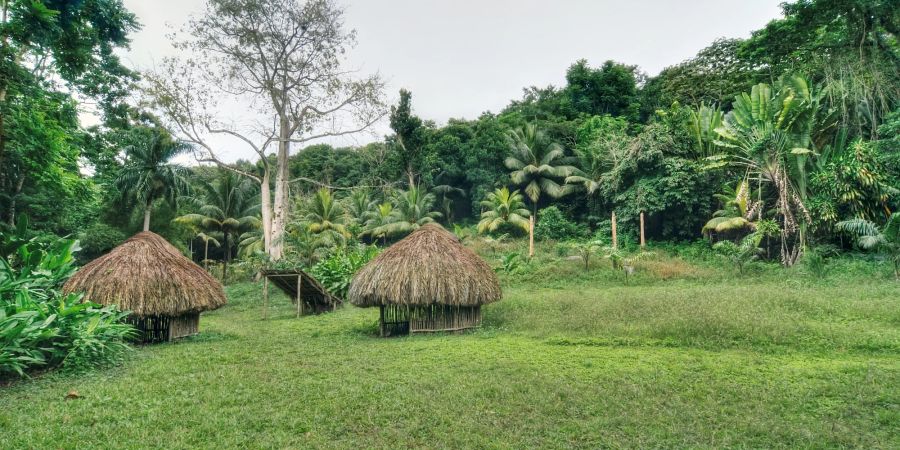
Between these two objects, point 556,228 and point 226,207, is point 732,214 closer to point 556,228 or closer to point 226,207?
point 556,228

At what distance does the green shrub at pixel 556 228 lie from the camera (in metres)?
23.1

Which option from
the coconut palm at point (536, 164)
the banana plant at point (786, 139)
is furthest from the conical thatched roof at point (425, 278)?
the coconut palm at point (536, 164)

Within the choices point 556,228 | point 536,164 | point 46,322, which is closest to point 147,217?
point 46,322

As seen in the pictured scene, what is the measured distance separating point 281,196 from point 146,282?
9.41 metres

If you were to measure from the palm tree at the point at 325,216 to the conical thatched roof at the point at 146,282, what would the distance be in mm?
12027

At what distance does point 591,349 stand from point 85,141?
1434 cm

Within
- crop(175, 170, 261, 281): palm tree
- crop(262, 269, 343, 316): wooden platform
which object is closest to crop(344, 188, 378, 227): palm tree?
crop(175, 170, 261, 281): palm tree

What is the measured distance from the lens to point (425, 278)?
29.8 ft

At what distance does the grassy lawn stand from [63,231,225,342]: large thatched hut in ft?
2.34

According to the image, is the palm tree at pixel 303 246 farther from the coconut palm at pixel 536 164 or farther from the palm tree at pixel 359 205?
the coconut palm at pixel 536 164

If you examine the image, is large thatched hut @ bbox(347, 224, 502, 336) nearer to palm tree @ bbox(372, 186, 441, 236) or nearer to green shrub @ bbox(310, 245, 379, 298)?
green shrub @ bbox(310, 245, 379, 298)

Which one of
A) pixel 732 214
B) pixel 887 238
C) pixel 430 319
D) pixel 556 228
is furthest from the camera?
pixel 556 228

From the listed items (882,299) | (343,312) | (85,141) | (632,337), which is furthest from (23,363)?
(882,299)

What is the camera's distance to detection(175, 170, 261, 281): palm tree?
78.5 feet
